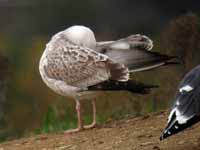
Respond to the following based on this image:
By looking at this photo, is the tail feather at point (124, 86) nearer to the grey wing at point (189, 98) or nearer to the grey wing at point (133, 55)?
the grey wing at point (133, 55)

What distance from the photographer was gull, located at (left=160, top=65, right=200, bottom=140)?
186 inches

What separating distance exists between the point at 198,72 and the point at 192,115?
1.33 ft

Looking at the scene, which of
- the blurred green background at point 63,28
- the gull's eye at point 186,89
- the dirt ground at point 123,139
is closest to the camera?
the gull's eye at point 186,89

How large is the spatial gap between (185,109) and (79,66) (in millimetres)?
1849

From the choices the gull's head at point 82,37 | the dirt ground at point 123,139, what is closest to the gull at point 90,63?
the gull's head at point 82,37

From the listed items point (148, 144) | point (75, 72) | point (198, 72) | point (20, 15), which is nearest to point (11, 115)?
point (20, 15)

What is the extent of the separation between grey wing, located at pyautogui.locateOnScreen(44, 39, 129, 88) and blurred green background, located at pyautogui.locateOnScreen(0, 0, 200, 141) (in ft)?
3.70

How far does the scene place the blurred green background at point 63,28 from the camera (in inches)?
303

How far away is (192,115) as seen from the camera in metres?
4.76

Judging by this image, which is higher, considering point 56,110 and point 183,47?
point 183,47

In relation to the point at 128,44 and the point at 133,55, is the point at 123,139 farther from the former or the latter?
the point at 128,44

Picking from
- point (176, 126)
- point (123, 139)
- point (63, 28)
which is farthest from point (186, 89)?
point (63, 28)

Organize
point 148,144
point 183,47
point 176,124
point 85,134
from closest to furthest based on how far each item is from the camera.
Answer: point 176,124, point 148,144, point 85,134, point 183,47

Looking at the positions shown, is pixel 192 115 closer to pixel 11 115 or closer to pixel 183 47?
pixel 183 47
